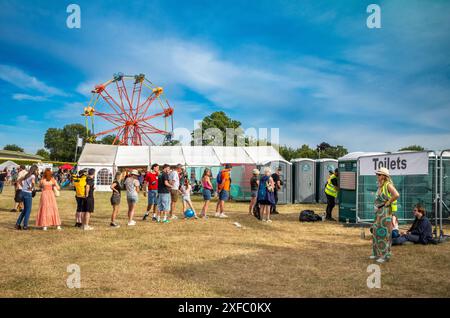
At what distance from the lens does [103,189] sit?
87.8 feet

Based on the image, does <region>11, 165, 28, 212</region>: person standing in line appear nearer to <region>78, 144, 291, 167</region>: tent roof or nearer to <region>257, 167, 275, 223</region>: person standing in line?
<region>257, 167, 275, 223</region>: person standing in line

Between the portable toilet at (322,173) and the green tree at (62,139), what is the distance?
85.5 m

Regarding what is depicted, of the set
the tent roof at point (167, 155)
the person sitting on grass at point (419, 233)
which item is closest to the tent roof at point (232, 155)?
the tent roof at point (167, 155)

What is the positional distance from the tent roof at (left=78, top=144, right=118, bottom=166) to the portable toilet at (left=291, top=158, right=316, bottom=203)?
14.7 meters

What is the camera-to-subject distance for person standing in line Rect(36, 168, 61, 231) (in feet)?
28.8

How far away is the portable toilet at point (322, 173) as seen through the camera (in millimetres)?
18078

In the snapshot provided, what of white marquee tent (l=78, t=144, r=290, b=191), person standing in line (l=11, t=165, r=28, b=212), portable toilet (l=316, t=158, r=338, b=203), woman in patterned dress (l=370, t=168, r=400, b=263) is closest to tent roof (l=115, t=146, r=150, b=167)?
white marquee tent (l=78, t=144, r=290, b=191)

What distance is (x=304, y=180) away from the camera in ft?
59.7

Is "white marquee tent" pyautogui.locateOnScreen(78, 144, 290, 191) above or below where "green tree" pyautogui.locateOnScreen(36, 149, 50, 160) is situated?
below

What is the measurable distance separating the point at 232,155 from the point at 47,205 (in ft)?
67.5

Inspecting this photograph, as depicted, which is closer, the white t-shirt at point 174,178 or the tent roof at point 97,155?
the white t-shirt at point 174,178

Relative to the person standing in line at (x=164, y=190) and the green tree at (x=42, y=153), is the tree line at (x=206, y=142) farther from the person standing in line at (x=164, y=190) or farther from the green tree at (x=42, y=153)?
the person standing in line at (x=164, y=190)

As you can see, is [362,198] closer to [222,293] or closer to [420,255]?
[420,255]
